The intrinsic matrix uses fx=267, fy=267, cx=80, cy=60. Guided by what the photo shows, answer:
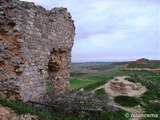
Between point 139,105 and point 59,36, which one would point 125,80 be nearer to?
point 139,105

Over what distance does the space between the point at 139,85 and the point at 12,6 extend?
7.76 m

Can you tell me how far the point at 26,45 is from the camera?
26.1 ft

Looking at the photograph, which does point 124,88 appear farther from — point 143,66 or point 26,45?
point 143,66

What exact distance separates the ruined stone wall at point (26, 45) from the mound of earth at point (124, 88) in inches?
140

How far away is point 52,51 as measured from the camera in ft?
31.8

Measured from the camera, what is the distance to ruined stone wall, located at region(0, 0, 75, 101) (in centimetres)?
761

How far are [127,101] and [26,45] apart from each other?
16.2 ft

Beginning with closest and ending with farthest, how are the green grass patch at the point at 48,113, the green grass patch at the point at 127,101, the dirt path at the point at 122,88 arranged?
the green grass patch at the point at 48,113
the green grass patch at the point at 127,101
the dirt path at the point at 122,88

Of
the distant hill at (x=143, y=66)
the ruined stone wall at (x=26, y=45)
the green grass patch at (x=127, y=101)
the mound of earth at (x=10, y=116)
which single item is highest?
the ruined stone wall at (x=26, y=45)

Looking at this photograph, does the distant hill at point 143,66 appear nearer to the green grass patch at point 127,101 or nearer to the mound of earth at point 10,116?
the green grass patch at point 127,101

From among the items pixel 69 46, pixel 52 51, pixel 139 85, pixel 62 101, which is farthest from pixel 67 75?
pixel 139 85

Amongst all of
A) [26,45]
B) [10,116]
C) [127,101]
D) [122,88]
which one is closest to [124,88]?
[122,88]

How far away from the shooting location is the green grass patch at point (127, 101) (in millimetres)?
10491

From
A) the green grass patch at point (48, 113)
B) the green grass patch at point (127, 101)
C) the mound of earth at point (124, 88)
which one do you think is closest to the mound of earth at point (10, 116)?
the green grass patch at point (48, 113)
